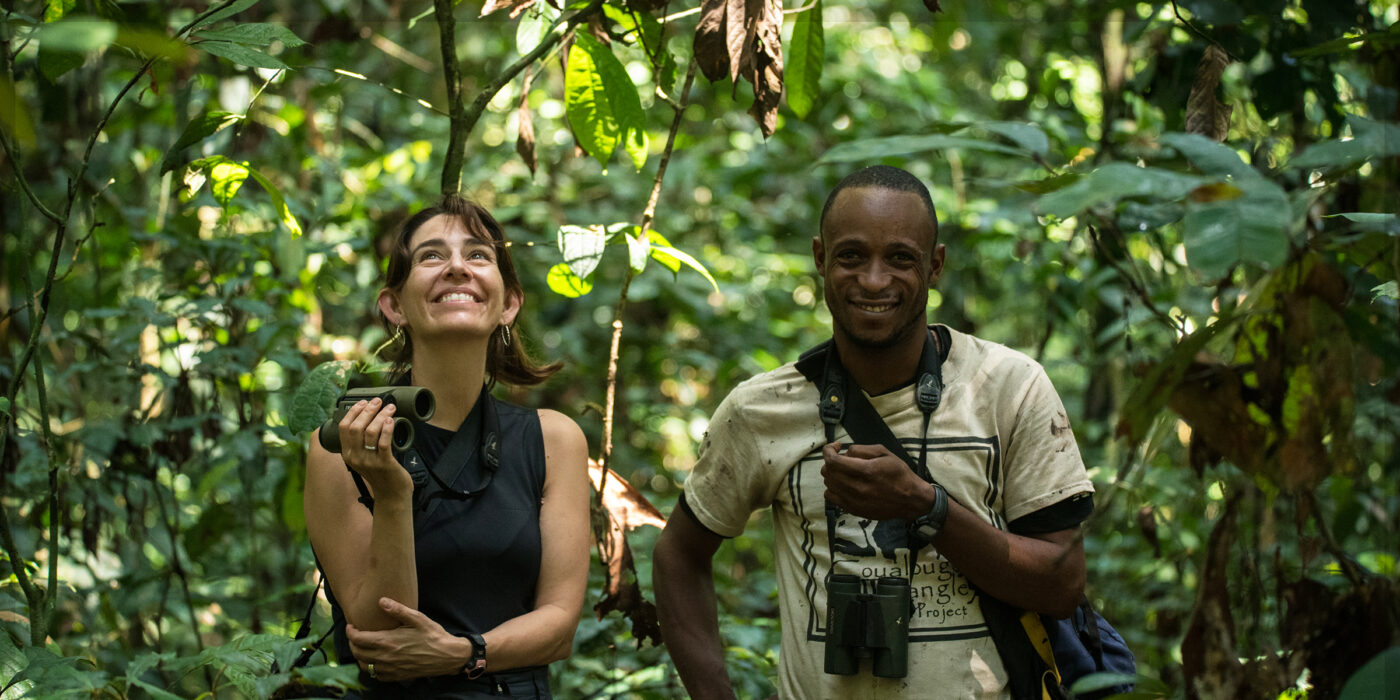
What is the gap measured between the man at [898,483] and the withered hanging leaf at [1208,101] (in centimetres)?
64

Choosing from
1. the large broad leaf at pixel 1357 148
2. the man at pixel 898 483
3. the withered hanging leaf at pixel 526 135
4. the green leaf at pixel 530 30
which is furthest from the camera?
the withered hanging leaf at pixel 526 135

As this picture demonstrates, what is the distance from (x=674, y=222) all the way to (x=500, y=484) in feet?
14.1

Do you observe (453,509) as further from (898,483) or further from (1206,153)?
(1206,153)

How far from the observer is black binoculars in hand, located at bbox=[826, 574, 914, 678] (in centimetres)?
216

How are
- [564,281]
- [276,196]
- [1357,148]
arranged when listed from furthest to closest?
[564,281] → [276,196] → [1357,148]

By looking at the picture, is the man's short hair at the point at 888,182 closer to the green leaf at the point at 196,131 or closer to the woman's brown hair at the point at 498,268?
the woman's brown hair at the point at 498,268

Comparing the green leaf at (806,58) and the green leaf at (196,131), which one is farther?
the green leaf at (806,58)

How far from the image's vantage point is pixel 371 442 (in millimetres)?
2137

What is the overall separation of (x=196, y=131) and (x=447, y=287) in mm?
684

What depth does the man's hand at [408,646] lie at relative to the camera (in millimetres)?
2229

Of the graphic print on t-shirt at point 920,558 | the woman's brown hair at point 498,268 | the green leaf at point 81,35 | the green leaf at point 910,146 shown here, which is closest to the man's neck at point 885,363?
the graphic print on t-shirt at point 920,558

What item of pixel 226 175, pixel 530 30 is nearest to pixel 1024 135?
pixel 530 30

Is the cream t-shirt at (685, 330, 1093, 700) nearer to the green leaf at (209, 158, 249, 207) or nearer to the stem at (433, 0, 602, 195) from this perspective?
the stem at (433, 0, 602, 195)

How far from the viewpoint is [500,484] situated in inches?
98.7
